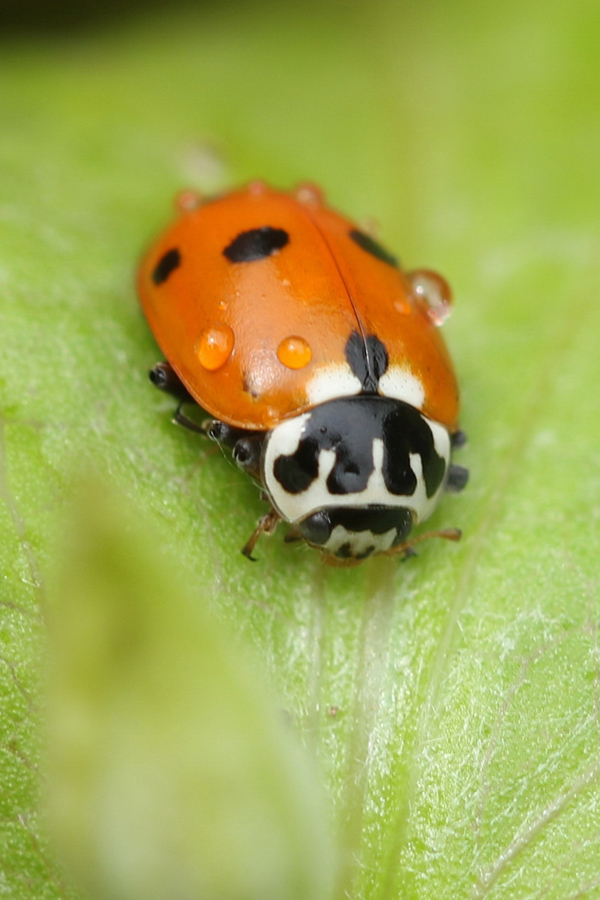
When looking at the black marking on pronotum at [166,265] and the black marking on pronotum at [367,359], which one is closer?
the black marking on pronotum at [367,359]

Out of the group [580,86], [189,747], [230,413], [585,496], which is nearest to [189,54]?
[580,86]

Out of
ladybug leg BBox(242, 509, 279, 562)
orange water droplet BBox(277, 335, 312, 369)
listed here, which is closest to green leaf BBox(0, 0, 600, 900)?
ladybug leg BBox(242, 509, 279, 562)

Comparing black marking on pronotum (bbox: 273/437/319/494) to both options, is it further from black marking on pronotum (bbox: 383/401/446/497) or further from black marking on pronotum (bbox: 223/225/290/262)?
black marking on pronotum (bbox: 223/225/290/262)

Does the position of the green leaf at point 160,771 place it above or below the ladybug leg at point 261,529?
below

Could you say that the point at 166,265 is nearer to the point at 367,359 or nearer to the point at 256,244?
the point at 256,244

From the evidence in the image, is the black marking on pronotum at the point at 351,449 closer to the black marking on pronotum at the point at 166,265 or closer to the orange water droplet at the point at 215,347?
the orange water droplet at the point at 215,347

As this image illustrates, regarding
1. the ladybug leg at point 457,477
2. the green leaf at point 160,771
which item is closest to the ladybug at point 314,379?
the ladybug leg at point 457,477

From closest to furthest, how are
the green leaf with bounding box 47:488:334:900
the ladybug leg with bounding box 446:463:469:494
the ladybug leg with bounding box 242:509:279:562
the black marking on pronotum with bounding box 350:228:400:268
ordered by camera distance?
the green leaf with bounding box 47:488:334:900 < the ladybug leg with bounding box 242:509:279:562 < the ladybug leg with bounding box 446:463:469:494 < the black marking on pronotum with bounding box 350:228:400:268
